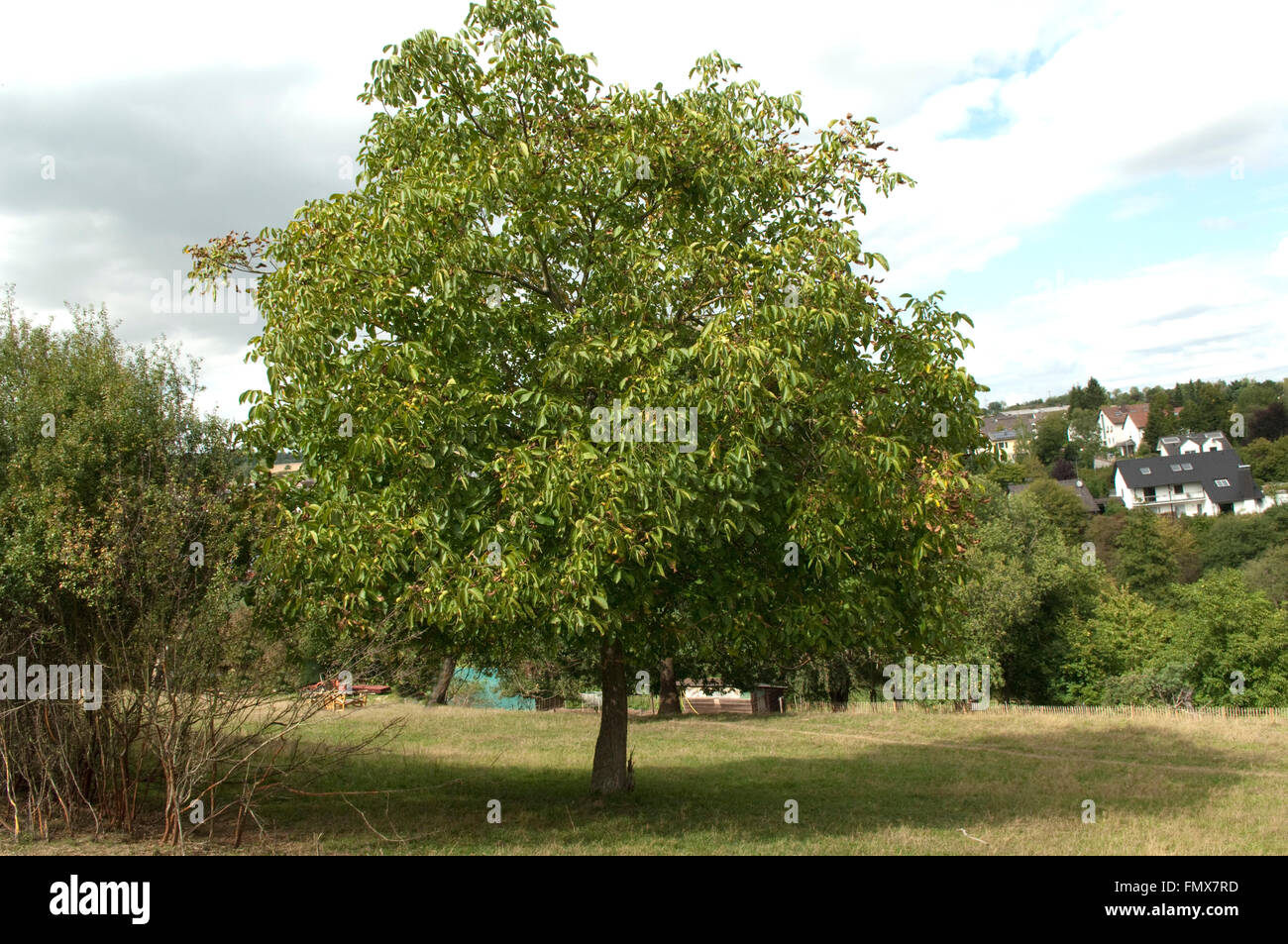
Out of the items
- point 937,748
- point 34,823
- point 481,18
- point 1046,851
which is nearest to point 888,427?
point 1046,851

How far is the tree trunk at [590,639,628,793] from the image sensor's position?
42.8 feet

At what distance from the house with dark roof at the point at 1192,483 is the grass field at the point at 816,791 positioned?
9029 centimetres

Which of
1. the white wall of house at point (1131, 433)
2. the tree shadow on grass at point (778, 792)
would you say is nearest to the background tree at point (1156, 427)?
the white wall of house at point (1131, 433)

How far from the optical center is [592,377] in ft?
34.8

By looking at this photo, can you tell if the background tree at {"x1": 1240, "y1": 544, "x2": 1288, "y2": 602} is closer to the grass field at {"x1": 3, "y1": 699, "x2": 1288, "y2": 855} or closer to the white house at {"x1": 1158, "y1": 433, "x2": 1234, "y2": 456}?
the grass field at {"x1": 3, "y1": 699, "x2": 1288, "y2": 855}

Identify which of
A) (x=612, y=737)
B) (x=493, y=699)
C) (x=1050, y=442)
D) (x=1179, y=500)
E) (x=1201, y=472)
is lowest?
(x=493, y=699)

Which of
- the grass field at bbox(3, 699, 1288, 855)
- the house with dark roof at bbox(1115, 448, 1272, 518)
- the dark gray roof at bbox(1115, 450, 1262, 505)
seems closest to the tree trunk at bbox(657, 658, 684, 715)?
the grass field at bbox(3, 699, 1288, 855)

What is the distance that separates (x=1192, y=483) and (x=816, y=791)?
111 metres

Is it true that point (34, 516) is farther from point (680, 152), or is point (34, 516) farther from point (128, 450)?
point (680, 152)

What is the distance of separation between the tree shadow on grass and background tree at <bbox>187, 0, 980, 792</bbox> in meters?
2.28

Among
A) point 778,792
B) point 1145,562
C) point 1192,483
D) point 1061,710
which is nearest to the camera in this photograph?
point 778,792

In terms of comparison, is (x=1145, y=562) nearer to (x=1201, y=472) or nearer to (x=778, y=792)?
(x=1201, y=472)

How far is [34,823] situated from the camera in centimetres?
1040

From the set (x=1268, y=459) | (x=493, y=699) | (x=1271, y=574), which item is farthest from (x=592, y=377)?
(x=1268, y=459)
